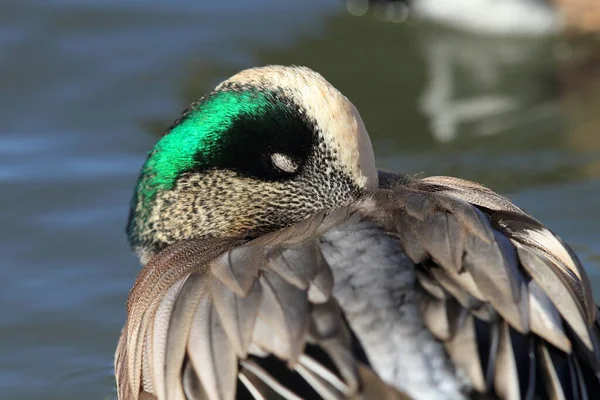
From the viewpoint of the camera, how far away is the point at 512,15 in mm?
8625

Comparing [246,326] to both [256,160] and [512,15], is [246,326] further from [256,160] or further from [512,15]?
[512,15]

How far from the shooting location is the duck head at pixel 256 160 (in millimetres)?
4172

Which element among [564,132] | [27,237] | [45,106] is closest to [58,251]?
[27,237]

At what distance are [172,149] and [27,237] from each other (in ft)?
6.46

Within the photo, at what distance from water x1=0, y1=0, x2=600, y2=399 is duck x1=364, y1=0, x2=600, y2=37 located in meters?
0.09

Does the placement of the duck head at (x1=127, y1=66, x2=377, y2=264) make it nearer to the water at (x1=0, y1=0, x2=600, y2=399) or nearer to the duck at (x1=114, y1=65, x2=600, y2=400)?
the duck at (x1=114, y1=65, x2=600, y2=400)

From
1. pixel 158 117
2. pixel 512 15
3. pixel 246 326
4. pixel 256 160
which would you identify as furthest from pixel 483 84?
pixel 246 326

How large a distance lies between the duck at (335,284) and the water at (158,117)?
136cm

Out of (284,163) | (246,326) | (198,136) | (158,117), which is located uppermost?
(158,117)

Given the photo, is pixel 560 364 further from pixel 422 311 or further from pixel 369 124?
pixel 369 124

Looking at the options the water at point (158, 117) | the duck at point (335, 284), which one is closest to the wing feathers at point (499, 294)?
the duck at point (335, 284)

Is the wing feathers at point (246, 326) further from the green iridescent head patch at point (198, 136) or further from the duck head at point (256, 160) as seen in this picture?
the green iridescent head patch at point (198, 136)

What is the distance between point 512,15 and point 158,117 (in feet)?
8.65

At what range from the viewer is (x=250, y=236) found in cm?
435
